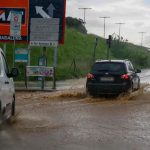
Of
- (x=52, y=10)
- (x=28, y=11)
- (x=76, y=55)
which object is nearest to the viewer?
(x=52, y=10)

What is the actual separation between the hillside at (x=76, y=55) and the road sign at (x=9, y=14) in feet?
18.4

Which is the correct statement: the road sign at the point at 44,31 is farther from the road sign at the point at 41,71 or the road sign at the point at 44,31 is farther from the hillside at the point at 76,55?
the hillside at the point at 76,55

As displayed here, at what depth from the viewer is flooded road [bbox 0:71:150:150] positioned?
11.3 meters

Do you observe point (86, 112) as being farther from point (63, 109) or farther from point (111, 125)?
point (111, 125)

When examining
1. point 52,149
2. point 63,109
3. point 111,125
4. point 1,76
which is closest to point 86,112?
point 63,109

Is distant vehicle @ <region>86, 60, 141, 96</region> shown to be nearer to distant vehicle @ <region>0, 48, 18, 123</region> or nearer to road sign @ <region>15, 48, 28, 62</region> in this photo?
road sign @ <region>15, 48, 28, 62</region>

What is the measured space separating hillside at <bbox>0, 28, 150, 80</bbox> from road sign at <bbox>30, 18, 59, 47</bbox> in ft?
25.8

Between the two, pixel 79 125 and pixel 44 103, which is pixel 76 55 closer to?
pixel 44 103

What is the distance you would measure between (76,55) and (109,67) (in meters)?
46.9

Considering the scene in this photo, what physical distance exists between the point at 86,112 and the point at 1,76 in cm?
541

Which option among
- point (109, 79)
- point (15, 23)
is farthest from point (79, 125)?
point (15, 23)

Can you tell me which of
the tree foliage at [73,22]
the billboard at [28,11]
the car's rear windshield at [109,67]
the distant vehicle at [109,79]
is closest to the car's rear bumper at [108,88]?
the distant vehicle at [109,79]

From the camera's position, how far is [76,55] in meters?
69.9

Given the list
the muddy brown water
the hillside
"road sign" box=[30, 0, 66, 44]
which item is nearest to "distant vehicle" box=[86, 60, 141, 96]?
the muddy brown water
